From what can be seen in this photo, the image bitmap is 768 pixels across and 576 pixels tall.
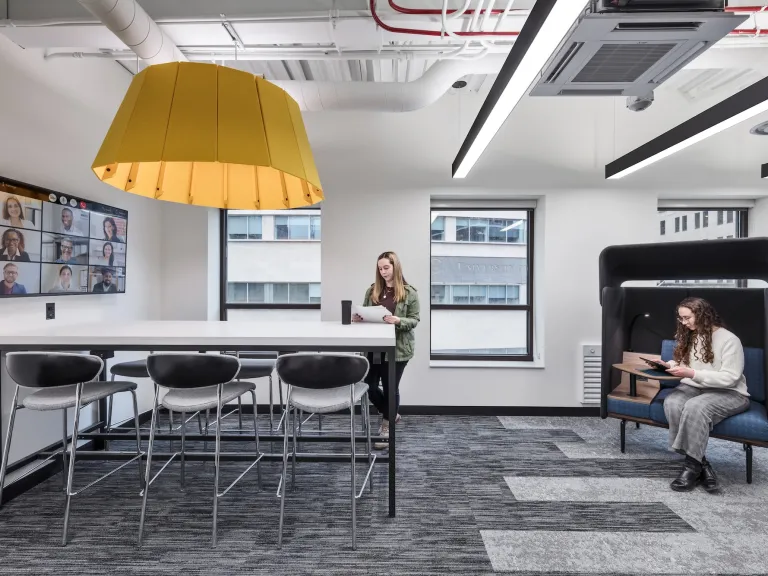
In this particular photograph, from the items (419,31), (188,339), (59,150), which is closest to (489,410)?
(188,339)

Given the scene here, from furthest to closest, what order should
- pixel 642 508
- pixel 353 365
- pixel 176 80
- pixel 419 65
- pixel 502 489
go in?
pixel 419 65, pixel 502 489, pixel 642 508, pixel 353 365, pixel 176 80

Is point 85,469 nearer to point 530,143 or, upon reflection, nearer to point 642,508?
point 642,508

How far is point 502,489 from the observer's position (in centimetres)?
274

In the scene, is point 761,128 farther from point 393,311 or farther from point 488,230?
point 393,311

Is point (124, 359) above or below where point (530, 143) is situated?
below

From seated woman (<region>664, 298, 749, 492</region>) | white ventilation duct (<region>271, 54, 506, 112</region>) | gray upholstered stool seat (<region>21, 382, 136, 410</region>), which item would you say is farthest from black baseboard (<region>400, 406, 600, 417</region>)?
white ventilation duct (<region>271, 54, 506, 112</region>)

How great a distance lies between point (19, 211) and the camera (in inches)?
103

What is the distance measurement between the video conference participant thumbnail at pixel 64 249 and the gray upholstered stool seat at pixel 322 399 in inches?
80.4

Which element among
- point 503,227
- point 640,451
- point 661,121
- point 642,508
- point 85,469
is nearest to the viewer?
point 642,508

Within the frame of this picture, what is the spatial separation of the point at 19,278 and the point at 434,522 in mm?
2966

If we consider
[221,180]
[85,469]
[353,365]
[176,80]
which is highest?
[176,80]

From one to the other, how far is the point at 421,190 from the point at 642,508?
3.17 m

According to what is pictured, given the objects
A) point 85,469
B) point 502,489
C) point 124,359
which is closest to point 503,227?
point 502,489

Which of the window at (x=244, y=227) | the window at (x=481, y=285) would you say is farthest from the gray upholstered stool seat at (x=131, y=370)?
the window at (x=481, y=285)
